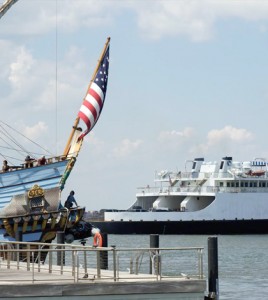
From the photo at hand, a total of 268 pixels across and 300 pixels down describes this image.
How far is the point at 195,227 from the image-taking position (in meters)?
112

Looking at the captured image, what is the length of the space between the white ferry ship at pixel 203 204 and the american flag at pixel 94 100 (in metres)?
54.9

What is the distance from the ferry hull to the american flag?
2143 inches

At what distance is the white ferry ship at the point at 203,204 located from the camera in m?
112

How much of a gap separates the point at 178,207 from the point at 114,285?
313ft

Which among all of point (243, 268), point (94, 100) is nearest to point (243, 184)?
point (243, 268)

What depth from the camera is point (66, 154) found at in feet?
176

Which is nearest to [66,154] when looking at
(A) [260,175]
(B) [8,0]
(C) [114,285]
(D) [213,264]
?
(B) [8,0]

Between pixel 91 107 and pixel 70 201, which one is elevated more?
pixel 91 107

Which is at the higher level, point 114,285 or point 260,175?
point 260,175

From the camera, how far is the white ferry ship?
4414 inches

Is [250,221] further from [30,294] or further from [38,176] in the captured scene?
[30,294]

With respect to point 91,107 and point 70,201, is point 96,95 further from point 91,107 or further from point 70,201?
point 70,201

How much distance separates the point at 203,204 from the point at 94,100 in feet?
206

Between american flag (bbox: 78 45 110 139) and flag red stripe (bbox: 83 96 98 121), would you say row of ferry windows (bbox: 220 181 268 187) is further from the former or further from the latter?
flag red stripe (bbox: 83 96 98 121)
